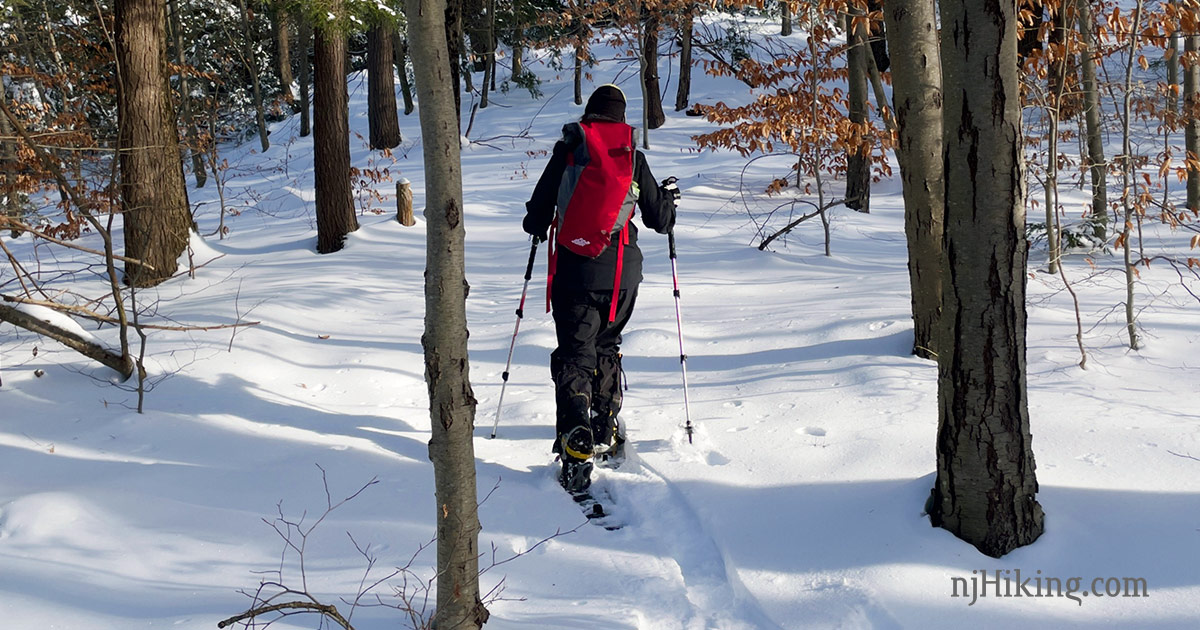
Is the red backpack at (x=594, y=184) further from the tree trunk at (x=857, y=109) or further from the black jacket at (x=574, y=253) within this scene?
the tree trunk at (x=857, y=109)

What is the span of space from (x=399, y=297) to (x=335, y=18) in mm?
4073

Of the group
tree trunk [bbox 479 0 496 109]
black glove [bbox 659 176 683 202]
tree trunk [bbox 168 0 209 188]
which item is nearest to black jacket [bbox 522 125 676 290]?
black glove [bbox 659 176 683 202]

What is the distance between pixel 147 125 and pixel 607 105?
658 centimetres

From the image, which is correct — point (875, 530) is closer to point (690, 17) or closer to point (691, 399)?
point (691, 399)

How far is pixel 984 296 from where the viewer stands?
3.23 metres

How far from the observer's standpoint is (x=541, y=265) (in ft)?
34.4

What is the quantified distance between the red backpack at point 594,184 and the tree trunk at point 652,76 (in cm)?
1523

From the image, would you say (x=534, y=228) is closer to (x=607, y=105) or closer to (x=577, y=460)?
(x=607, y=105)

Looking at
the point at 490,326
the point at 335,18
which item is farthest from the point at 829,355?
the point at 335,18

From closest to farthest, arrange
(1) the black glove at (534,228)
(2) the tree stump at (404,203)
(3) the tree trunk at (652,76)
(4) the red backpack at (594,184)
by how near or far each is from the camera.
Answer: (4) the red backpack at (594,184)
(1) the black glove at (534,228)
(2) the tree stump at (404,203)
(3) the tree trunk at (652,76)

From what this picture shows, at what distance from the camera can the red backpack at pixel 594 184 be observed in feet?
14.5

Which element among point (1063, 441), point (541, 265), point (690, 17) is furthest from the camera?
point (690, 17)

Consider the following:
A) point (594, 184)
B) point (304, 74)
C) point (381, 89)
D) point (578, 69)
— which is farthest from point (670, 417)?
point (304, 74)
